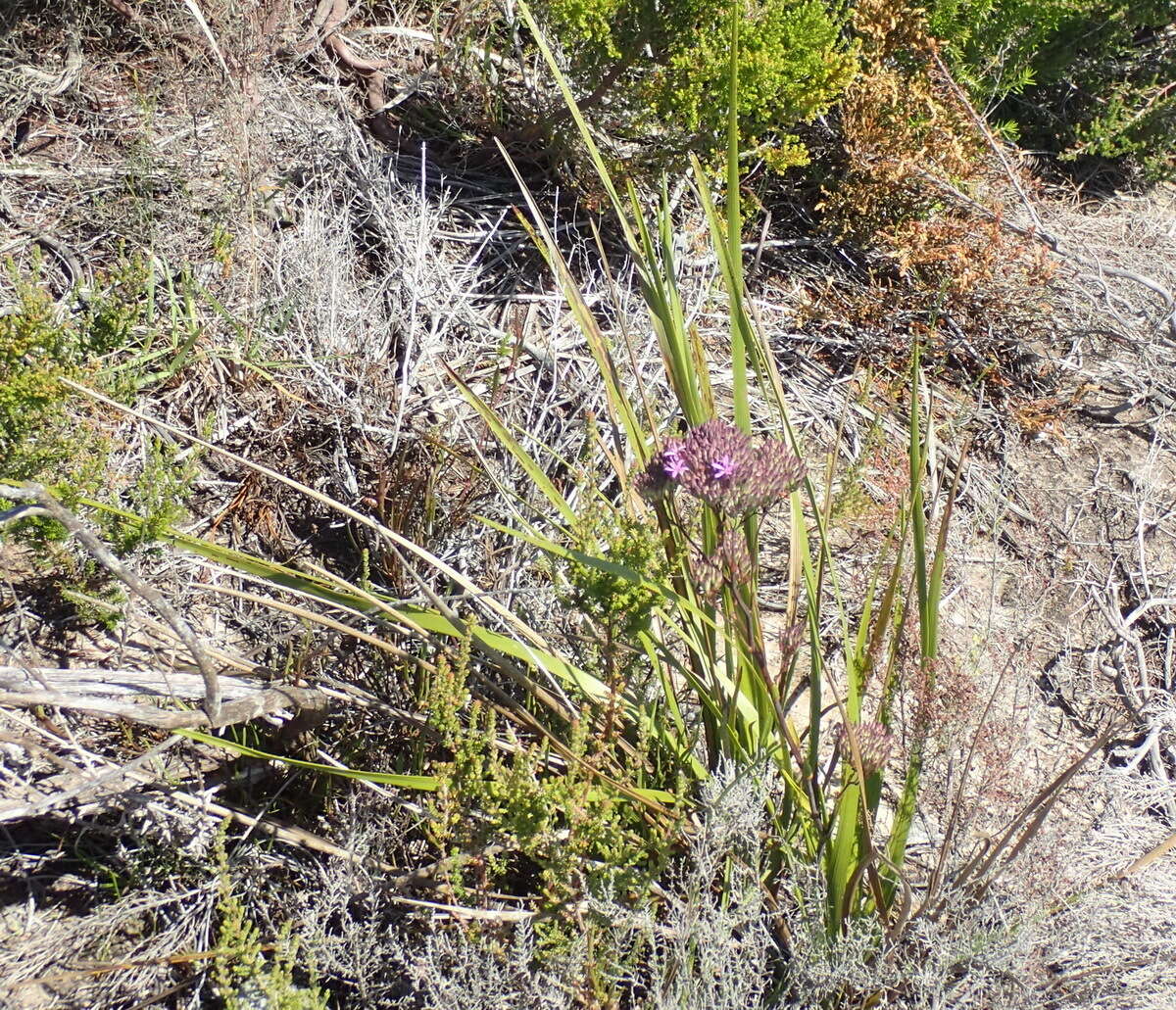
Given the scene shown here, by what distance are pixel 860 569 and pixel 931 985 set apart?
123 cm

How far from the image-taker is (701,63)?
2.68 m

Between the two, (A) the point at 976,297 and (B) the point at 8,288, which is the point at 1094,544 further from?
(B) the point at 8,288

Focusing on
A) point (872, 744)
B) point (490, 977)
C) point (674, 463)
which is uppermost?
point (674, 463)

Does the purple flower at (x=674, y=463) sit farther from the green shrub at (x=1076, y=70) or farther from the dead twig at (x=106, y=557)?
the green shrub at (x=1076, y=70)

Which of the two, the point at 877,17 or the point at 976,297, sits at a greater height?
the point at 877,17

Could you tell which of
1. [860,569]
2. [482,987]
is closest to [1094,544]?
[860,569]

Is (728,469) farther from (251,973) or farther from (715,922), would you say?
(251,973)

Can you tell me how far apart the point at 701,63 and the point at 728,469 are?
1.71 metres

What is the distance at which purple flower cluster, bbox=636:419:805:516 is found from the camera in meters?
1.41

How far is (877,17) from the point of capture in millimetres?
3102

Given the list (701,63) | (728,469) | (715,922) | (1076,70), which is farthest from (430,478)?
Answer: (1076,70)

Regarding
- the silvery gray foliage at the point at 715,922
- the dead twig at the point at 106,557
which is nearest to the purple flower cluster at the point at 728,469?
the silvery gray foliage at the point at 715,922

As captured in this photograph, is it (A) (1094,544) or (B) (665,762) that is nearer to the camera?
(B) (665,762)

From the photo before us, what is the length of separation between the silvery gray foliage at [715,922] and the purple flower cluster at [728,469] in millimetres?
520
